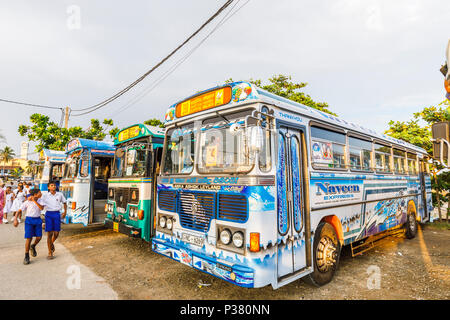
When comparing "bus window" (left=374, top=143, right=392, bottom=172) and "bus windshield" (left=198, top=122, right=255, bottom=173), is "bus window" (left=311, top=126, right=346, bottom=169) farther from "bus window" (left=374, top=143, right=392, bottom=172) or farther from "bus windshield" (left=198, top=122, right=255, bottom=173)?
"bus window" (left=374, top=143, right=392, bottom=172)

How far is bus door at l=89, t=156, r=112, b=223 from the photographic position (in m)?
8.88

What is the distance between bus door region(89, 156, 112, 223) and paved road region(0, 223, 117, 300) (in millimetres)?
2577

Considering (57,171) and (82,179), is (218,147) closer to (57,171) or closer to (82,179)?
(82,179)

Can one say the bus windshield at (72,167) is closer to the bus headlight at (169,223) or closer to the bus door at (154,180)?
the bus door at (154,180)

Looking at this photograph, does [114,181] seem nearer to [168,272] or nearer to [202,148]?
[168,272]

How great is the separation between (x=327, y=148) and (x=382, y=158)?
9.46 ft

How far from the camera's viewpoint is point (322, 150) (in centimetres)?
464

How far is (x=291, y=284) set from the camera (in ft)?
14.7

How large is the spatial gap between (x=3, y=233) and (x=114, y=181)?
5.20 m

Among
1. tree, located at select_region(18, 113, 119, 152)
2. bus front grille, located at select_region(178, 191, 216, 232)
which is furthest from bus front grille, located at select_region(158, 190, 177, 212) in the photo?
tree, located at select_region(18, 113, 119, 152)

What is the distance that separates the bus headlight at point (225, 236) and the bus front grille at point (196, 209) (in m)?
0.30

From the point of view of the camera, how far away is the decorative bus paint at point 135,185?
6.11m

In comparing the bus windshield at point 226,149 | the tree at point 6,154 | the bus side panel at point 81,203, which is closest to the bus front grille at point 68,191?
the bus side panel at point 81,203

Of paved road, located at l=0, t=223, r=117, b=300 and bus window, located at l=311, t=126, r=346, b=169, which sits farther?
bus window, located at l=311, t=126, r=346, b=169
